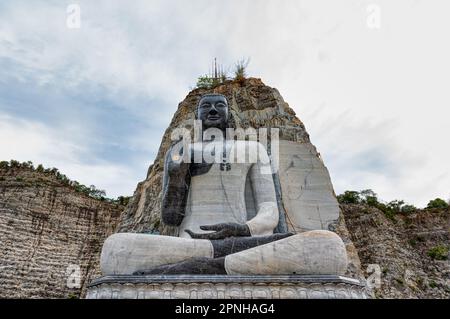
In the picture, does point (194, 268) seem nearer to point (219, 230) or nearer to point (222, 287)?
point (222, 287)

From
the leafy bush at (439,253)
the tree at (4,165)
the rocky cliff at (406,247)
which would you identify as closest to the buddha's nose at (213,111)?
the rocky cliff at (406,247)

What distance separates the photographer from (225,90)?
18.5m

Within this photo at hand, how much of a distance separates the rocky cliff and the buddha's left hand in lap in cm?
1406

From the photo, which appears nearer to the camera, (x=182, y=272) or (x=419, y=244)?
(x=182, y=272)

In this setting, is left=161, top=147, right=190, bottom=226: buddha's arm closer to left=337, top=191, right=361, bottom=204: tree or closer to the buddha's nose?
the buddha's nose

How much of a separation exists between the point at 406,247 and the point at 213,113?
18.2 meters

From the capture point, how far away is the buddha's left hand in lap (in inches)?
191

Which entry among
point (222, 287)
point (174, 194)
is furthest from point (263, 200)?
point (222, 287)

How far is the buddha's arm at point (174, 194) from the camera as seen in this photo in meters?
5.56

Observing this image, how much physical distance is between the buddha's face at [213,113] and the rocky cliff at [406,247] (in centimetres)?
1357

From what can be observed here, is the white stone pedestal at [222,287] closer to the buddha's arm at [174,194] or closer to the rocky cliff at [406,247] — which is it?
the buddha's arm at [174,194]
